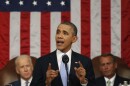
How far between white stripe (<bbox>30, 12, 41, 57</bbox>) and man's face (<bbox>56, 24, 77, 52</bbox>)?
189 centimetres

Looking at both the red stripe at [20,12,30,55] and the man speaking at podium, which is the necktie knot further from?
the red stripe at [20,12,30,55]

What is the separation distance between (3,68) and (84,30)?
1.19 m

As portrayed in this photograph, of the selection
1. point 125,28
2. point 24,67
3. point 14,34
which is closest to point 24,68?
point 24,67

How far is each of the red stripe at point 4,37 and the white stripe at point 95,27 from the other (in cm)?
112

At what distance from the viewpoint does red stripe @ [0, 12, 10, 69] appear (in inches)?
193

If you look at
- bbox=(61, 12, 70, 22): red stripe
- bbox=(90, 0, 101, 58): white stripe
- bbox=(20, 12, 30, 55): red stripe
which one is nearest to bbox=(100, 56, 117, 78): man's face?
bbox=(90, 0, 101, 58): white stripe

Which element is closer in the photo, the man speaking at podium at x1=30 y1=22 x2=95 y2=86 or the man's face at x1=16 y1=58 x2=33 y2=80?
the man speaking at podium at x1=30 y1=22 x2=95 y2=86

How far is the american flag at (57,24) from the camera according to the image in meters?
4.92

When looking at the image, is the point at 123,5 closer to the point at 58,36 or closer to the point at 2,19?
the point at 2,19

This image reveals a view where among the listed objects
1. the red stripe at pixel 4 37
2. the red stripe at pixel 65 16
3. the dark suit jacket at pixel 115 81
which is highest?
Result: the red stripe at pixel 65 16

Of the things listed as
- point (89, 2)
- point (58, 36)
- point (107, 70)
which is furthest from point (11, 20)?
point (58, 36)

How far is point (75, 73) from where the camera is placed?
9.46 feet

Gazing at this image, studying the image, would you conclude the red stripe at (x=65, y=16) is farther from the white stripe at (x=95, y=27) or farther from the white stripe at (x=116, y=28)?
the white stripe at (x=116, y=28)

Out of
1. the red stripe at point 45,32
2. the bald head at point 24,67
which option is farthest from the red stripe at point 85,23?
the bald head at point 24,67
